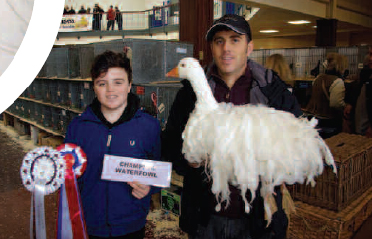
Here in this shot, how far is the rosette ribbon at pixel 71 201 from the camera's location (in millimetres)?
1241

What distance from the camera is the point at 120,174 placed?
3.76ft

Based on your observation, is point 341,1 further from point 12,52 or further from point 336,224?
point 12,52

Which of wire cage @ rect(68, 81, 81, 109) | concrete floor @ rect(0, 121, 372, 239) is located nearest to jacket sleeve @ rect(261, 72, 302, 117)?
concrete floor @ rect(0, 121, 372, 239)

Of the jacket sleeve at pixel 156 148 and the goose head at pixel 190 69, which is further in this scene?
the jacket sleeve at pixel 156 148

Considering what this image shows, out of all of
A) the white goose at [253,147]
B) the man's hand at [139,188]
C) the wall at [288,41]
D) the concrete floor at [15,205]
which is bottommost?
the concrete floor at [15,205]

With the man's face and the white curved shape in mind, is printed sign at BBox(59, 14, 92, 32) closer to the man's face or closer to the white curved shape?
the man's face

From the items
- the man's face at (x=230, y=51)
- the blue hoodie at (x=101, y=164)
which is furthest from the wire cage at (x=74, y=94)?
the man's face at (x=230, y=51)

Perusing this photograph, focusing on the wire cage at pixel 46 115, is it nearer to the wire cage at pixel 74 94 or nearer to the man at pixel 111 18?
the wire cage at pixel 74 94

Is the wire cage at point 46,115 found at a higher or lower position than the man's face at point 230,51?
lower

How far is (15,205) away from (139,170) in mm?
2952

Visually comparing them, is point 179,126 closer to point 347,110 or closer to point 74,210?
point 74,210

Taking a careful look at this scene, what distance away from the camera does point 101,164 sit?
138 cm

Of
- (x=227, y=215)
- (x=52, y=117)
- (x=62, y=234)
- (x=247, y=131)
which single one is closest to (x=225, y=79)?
(x=247, y=131)

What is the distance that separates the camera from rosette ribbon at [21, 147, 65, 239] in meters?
1.18
